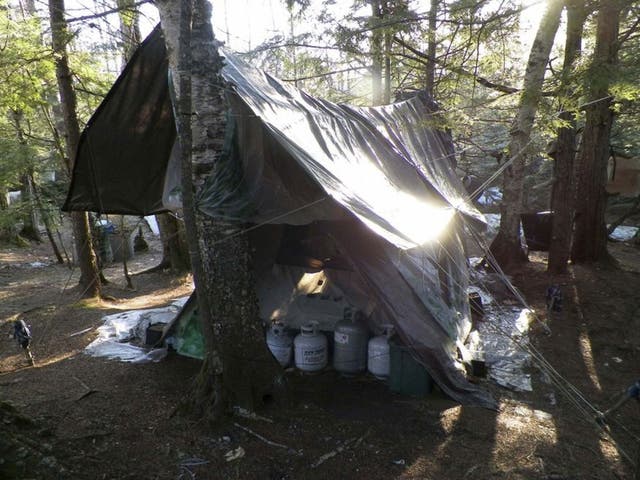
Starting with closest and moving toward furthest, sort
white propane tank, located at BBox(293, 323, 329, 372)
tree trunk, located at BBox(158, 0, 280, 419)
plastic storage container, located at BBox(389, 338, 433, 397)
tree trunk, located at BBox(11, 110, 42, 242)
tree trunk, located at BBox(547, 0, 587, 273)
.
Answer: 1. tree trunk, located at BBox(158, 0, 280, 419)
2. plastic storage container, located at BBox(389, 338, 433, 397)
3. white propane tank, located at BBox(293, 323, 329, 372)
4. tree trunk, located at BBox(547, 0, 587, 273)
5. tree trunk, located at BBox(11, 110, 42, 242)

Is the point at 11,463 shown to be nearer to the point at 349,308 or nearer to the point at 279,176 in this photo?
the point at 279,176

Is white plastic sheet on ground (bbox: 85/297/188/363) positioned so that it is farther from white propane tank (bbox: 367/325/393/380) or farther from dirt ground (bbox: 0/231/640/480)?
white propane tank (bbox: 367/325/393/380)

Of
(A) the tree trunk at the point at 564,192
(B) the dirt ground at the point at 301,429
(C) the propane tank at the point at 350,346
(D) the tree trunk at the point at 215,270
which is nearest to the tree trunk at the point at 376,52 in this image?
(A) the tree trunk at the point at 564,192

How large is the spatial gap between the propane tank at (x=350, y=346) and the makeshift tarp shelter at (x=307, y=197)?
9.9 inches

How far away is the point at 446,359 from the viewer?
166 inches

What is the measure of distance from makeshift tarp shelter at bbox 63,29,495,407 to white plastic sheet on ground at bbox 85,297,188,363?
1430 millimetres

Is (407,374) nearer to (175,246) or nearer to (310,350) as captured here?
(310,350)

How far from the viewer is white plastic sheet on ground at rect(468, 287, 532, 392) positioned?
4.94 meters

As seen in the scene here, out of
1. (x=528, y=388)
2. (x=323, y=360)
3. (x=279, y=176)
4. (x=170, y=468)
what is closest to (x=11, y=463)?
(x=170, y=468)

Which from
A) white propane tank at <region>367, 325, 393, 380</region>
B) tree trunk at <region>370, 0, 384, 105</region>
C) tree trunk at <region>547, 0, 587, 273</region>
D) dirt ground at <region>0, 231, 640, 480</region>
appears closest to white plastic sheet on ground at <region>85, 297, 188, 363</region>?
dirt ground at <region>0, 231, 640, 480</region>

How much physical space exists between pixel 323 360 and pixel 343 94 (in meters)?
10.3

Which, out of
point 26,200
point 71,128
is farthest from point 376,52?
point 26,200

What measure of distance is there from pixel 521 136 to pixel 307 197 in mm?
5933

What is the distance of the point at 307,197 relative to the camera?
3.62m
